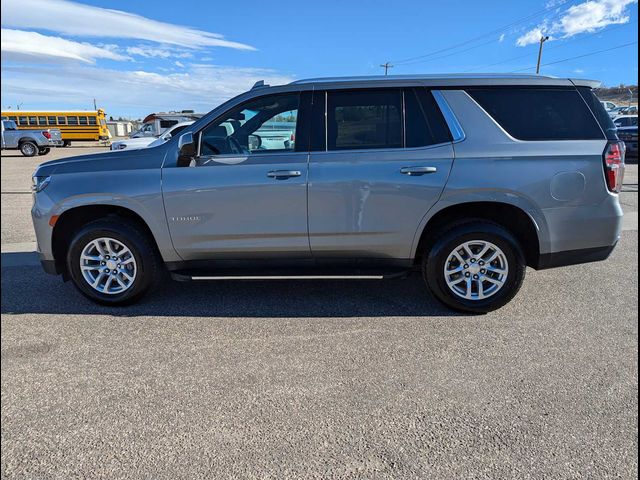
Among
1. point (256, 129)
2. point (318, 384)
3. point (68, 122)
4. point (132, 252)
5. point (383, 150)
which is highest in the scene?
point (68, 122)

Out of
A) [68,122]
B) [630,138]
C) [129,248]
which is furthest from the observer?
[68,122]

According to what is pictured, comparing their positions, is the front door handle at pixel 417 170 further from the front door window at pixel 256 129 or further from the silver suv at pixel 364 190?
the front door window at pixel 256 129

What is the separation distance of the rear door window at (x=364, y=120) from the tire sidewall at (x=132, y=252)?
6.11ft

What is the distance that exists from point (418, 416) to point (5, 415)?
7.64 feet

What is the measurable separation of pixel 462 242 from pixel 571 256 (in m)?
0.96

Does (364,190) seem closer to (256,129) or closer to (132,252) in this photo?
(256,129)

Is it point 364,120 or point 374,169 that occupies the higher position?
point 364,120

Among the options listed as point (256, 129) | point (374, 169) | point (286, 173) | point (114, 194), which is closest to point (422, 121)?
point (374, 169)

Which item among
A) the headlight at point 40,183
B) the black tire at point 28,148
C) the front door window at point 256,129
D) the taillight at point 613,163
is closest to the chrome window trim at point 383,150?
the front door window at point 256,129

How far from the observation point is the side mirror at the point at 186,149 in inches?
139

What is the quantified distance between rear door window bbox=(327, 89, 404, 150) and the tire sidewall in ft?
6.11

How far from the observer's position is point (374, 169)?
137 inches

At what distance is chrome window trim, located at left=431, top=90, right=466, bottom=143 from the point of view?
3.52 metres

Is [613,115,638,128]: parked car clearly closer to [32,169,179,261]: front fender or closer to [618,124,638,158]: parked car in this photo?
[618,124,638,158]: parked car
